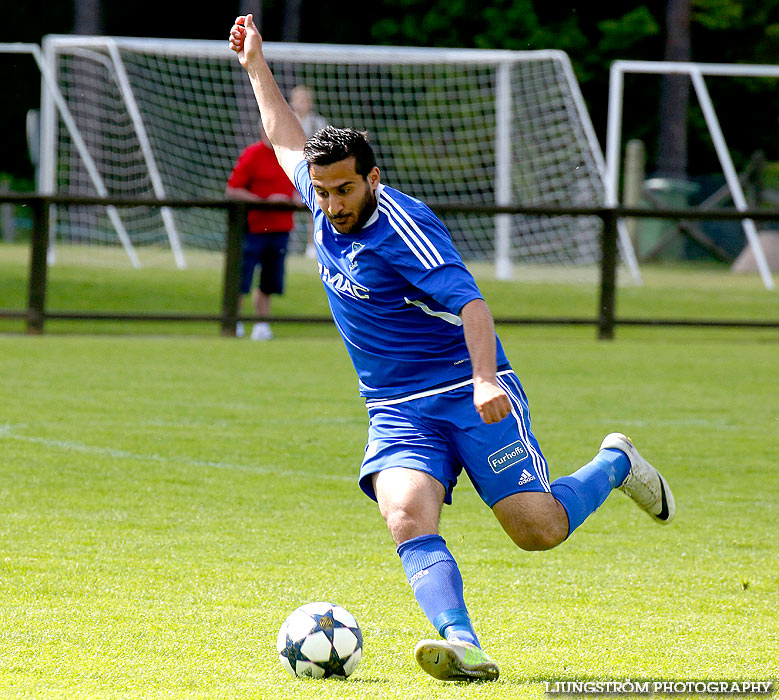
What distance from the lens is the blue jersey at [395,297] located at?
4.04 m

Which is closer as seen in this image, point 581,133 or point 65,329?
point 65,329

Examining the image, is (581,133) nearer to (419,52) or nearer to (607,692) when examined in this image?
(419,52)

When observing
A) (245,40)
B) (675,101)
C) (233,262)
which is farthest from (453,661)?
(675,101)

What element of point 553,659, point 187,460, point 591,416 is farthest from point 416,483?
point 591,416

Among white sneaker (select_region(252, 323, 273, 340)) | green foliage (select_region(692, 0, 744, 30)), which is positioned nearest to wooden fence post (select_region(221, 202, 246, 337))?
white sneaker (select_region(252, 323, 273, 340))

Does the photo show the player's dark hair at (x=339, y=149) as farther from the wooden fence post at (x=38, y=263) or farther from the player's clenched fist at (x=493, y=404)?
the wooden fence post at (x=38, y=263)

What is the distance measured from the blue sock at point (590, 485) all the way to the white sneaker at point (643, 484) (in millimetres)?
45

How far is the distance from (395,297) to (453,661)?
123 centimetres

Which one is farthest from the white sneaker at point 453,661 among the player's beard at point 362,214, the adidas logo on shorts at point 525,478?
the player's beard at point 362,214

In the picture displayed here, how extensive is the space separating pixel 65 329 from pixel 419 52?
6.97 m

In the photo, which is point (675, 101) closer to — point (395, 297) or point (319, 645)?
point (395, 297)

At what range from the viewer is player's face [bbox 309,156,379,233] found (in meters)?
4.02

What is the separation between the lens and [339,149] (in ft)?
13.1

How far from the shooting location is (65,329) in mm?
14312
